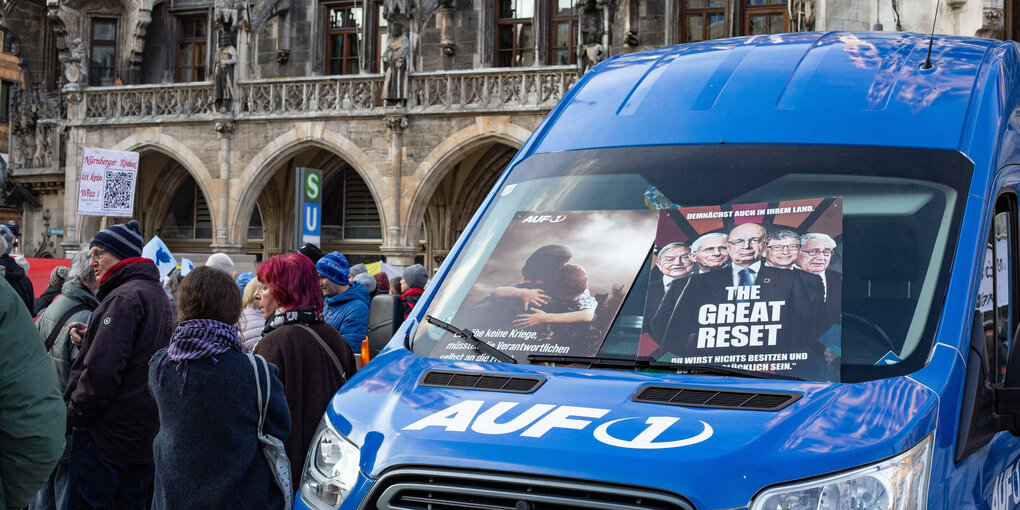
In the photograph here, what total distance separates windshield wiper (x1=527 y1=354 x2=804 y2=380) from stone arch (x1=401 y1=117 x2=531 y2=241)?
59.2 feet

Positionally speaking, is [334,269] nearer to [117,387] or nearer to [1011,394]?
[117,387]

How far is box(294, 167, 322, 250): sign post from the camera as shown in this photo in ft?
38.1

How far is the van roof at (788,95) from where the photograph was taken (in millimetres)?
3457

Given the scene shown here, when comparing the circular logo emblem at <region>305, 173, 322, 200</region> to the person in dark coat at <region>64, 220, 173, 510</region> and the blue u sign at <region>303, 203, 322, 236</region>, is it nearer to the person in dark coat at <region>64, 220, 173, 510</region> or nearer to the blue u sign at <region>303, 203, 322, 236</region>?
→ the blue u sign at <region>303, 203, 322, 236</region>

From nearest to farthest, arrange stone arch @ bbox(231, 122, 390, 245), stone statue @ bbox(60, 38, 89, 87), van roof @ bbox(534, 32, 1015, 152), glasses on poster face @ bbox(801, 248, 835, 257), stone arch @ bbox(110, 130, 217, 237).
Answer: glasses on poster face @ bbox(801, 248, 835, 257)
van roof @ bbox(534, 32, 1015, 152)
stone arch @ bbox(231, 122, 390, 245)
stone arch @ bbox(110, 130, 217, 237)
stone statue @ bbox(60, 38, 89, 87)

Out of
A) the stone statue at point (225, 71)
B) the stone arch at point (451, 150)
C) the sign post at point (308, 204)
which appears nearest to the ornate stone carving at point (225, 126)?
the stone statue at point (225, 71)

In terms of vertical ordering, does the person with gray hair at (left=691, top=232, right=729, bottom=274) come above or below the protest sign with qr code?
Result: below

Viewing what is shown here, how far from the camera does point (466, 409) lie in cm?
285

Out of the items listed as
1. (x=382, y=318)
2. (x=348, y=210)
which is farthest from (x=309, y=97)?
(x=382, y=318)

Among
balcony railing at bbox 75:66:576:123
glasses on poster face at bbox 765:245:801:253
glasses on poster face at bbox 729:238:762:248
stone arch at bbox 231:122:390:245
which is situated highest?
balcony railing at bbox 75:66:576:123

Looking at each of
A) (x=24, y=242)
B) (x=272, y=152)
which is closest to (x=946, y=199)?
(x=272, y=152)

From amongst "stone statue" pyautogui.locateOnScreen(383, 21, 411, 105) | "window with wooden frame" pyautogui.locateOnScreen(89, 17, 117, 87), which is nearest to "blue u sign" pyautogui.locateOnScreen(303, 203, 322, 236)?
"stone statue" pyautogui.locateOnScreen(383, 21, 411, 105)

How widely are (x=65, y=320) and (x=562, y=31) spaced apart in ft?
61.6

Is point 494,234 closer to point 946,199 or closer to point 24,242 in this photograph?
point 946,199
